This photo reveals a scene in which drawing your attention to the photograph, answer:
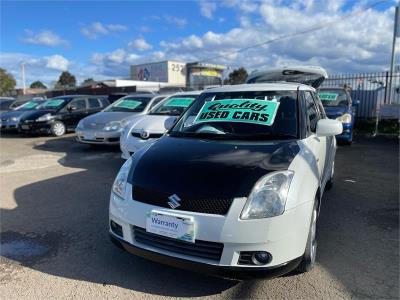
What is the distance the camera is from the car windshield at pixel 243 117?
12.5 feet

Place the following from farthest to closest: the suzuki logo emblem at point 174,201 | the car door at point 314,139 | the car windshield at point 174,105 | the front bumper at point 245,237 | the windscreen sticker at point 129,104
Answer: the windscreen sticker at point 129,104 → the car windshield at point 174,105 → the car door at point 314,139 → the suzuki logo emblem at point 174,201 → the front bumper at point 245,237

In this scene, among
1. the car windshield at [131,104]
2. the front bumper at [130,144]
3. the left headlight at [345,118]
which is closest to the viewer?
the front bumper at [130,144]

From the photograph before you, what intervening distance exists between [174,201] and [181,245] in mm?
348

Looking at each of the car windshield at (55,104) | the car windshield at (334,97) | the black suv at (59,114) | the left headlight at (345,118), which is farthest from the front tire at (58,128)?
the left headlight at (345,118)

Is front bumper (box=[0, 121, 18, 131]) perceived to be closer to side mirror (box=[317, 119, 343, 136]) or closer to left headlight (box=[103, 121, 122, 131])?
left headlight (box=[103, 121, 122, 131])

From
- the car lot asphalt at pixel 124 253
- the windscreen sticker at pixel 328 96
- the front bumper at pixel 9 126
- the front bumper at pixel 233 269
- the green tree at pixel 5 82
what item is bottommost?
the car lot asphalt at pixel 124 253

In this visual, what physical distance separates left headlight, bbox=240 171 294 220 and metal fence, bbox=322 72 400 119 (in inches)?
527

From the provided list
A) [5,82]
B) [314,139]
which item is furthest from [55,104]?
[5,82]

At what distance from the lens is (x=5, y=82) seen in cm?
6412

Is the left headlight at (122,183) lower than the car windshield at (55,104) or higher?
lower

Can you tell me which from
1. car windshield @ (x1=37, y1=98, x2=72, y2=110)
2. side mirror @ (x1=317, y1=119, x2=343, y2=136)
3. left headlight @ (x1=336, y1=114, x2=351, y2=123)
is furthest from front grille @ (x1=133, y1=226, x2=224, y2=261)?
car windshield @ (x1=37, y1=98, x2=72, y2=110)

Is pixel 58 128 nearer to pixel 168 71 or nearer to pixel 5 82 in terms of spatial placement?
pixel 168 71

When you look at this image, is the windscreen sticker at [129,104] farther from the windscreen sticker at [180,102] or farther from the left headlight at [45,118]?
the left headlight at [45,118]

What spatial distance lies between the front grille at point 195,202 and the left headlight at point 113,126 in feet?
22.3
